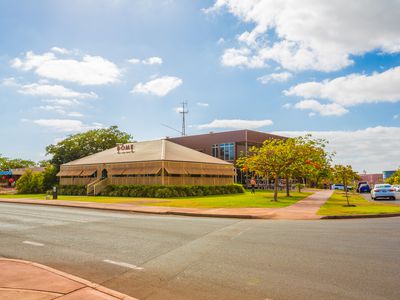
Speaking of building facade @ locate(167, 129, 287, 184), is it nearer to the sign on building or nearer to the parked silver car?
the sign on building

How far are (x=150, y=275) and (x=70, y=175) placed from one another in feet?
137

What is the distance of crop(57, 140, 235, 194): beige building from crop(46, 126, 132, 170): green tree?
871 centimetres

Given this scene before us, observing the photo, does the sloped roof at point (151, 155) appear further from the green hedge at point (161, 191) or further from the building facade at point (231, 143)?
the building facade at point (231, 143)

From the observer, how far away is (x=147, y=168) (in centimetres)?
3547

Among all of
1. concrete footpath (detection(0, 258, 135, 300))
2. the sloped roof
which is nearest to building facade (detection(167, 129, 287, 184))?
the sloped roof

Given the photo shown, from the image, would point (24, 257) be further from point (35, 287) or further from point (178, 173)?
point (178, 173)

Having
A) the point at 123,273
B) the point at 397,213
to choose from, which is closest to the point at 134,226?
the point at 123,273

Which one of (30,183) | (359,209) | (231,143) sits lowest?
(359,209)

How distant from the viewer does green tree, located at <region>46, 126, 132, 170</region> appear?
5425 centimetres

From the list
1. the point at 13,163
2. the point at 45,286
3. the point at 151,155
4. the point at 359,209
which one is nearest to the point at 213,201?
the point at 359,209

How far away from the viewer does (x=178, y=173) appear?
116 feet

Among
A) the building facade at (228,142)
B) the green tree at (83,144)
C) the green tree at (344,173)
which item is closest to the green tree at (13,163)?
the green tree at (83,144)

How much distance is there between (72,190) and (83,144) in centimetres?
1823

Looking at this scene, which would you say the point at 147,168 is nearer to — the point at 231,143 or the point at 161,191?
the point at 161,191
